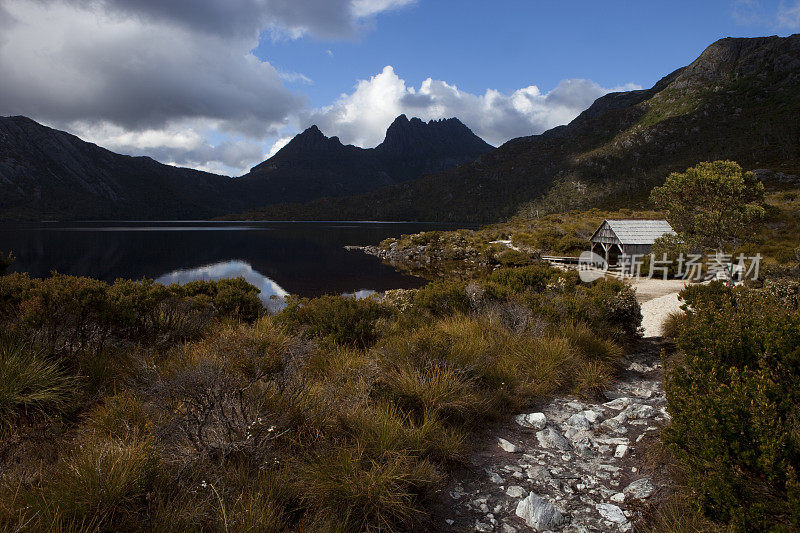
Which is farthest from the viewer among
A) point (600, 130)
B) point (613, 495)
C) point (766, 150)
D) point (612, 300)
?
point (600, 130)

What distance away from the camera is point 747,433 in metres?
2.48

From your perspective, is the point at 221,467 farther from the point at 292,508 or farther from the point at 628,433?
the point at 628,433

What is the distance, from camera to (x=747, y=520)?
2307 mm

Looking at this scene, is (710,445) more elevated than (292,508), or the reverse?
(710,445)

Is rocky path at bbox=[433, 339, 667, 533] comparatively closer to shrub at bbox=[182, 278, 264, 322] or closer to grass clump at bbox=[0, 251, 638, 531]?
grass clump at bbox=[0, 251, 638, 531]

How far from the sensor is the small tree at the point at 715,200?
656 inches

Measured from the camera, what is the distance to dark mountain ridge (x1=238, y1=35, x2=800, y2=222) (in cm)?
7994

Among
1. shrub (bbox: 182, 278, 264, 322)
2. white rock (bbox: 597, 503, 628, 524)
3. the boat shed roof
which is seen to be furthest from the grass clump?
the boat shed roof

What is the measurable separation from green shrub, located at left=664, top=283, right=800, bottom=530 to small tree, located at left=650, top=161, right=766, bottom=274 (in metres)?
17.8

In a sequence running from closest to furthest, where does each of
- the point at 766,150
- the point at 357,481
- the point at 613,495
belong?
1. the point at 357,481
2. the point at 613,495
3. the point at 766,150

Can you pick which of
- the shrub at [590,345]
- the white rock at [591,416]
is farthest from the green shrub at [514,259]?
the white rock at [591,416]

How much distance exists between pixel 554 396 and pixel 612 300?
13.9 feet

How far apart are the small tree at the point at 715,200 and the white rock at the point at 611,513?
1875cm

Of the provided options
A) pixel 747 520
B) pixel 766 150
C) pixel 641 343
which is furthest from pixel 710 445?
pixel 766 150
